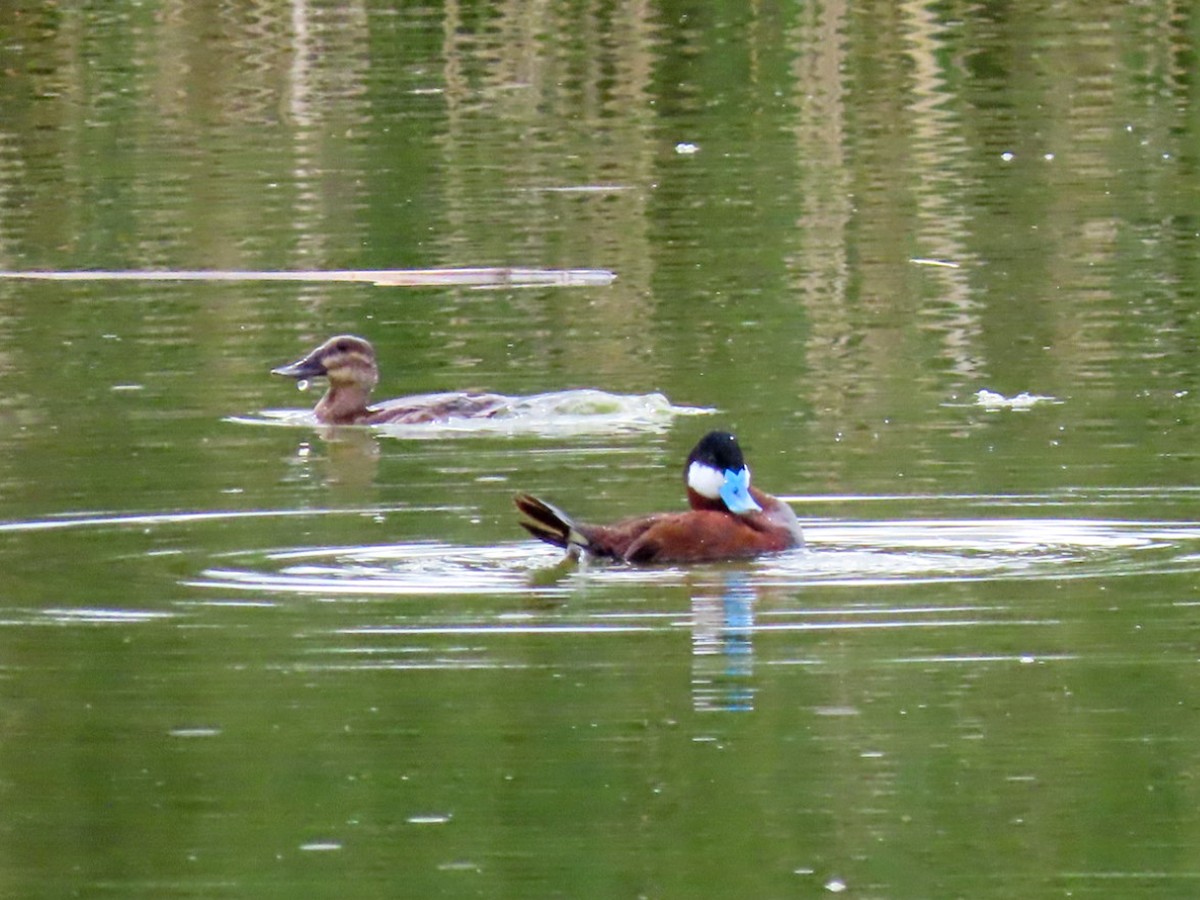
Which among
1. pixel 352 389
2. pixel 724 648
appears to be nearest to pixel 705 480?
pixel 724 648

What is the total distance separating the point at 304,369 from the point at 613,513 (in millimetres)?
4066

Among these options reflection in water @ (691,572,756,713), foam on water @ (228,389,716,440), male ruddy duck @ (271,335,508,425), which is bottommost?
male ruddy duck @ (271,335,508,425)

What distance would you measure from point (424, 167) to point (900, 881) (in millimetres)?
16919

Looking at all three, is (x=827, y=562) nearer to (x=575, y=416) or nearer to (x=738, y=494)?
(x=738, y=494)

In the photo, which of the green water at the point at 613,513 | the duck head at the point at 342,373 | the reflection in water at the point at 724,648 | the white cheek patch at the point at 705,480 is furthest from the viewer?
the duck head at the point at 342,373

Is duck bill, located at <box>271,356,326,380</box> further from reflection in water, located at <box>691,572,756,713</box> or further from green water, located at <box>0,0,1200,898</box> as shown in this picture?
reflection in water, located at <box>691,572,756,713</box>

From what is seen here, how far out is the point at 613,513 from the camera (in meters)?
11.2

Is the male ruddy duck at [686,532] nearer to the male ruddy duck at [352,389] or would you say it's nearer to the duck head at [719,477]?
the duck head at [719,477]

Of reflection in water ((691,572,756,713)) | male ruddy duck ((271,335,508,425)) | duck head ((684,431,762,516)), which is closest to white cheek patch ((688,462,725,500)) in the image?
duck head ((684,431,762,516))

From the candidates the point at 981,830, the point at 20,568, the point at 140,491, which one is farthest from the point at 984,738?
the point at 140,491

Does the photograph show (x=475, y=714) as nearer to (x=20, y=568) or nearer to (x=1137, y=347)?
(x=20, y=568)

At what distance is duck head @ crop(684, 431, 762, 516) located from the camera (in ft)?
33.7

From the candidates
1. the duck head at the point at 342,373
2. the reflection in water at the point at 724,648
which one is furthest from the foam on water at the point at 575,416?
the reflection in water at the point at 724,648

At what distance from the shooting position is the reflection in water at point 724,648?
815cm
